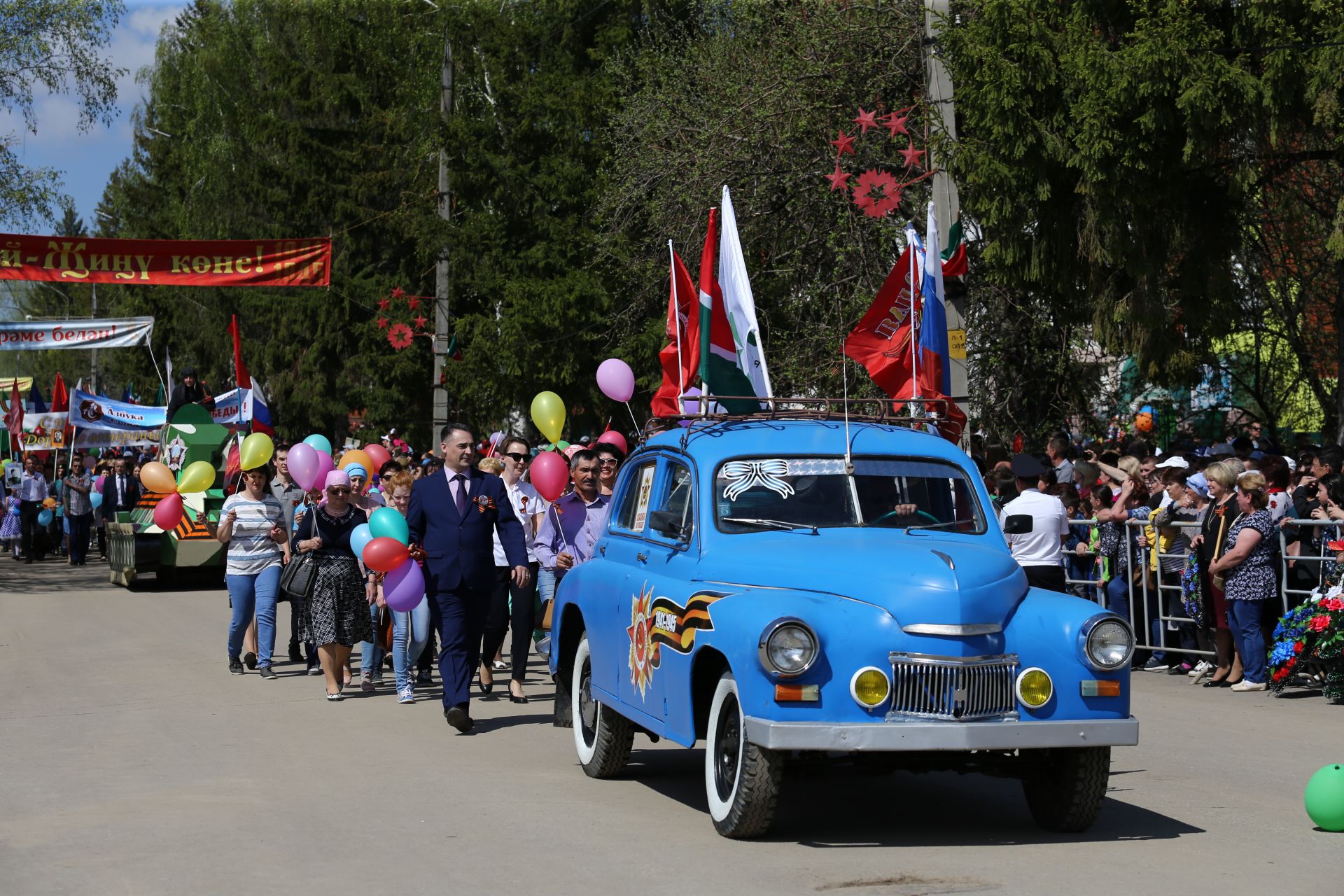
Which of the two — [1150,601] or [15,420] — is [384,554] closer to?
[1150,601]

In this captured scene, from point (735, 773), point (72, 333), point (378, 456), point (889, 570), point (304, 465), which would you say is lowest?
point (735, 773)

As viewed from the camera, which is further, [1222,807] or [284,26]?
[284,26]

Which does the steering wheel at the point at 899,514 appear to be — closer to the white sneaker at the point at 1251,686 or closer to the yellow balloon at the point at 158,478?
the white sneaker at the point at 1251,686

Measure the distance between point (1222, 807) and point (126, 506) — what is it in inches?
1047

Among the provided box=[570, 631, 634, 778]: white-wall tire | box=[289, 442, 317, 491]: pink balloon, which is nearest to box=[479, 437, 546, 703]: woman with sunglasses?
box=[289, 442, 317, 491]: pink balloon

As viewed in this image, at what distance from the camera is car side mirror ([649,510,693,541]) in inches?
338

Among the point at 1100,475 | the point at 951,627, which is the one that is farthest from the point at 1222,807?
the point at 1100,475

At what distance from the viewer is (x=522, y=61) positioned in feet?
114

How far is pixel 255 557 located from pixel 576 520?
3321mm

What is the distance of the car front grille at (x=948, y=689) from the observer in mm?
7133

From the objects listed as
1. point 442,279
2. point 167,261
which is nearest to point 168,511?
point 167,261

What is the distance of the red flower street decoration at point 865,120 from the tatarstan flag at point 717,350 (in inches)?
361

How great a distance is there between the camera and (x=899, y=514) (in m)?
8.47

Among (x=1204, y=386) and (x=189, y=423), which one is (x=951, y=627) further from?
(x=1204, y=386)
